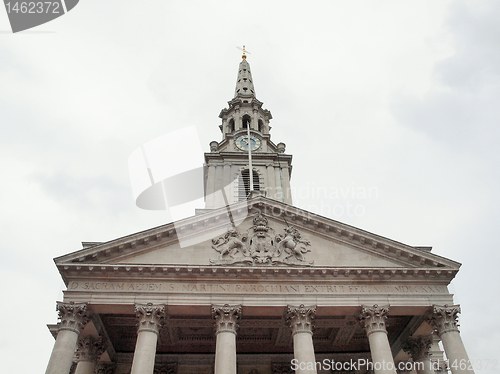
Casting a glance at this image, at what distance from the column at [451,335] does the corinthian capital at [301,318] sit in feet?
20.1

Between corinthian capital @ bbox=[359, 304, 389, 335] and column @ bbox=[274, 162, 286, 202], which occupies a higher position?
column @ bbox=[274, 162, 286, 202]

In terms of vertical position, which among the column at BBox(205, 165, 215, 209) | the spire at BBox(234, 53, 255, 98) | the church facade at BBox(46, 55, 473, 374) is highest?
the spire at BBox(234, 53, 255, 98)

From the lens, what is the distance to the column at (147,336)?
64.7 feet

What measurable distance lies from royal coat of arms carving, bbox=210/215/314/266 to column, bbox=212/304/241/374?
2573mm

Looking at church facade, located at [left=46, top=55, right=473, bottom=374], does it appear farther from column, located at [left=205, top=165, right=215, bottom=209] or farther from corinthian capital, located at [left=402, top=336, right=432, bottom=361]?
column, located at [left=205, top=165, right=215, bottom=209]

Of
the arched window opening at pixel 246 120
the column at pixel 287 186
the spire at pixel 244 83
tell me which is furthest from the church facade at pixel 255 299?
Result: the spire at pixel 244 83

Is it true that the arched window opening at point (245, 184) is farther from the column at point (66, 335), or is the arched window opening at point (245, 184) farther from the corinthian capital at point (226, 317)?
the column at point (66, 335)

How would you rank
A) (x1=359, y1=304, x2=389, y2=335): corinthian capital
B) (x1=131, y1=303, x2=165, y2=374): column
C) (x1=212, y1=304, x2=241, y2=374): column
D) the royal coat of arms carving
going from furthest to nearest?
the royal coat of arms carving, (x1=359, y1=304, x2=389, y2=335): corinthian capital, (x1=212, y1=304, x2=241, y2=374): column, (x1=131, y1=303, x2=165, y2=374): column

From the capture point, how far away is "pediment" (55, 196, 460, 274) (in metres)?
23.2

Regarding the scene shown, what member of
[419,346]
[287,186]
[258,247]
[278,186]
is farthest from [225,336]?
[287,186]

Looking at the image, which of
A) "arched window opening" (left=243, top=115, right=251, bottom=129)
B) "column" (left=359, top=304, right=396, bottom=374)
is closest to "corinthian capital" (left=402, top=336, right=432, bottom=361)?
"column" (left=359, top=304, right=396, bottom=374)

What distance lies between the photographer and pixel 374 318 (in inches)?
856

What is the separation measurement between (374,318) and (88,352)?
48.3 feet

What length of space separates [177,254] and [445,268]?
14055mm
